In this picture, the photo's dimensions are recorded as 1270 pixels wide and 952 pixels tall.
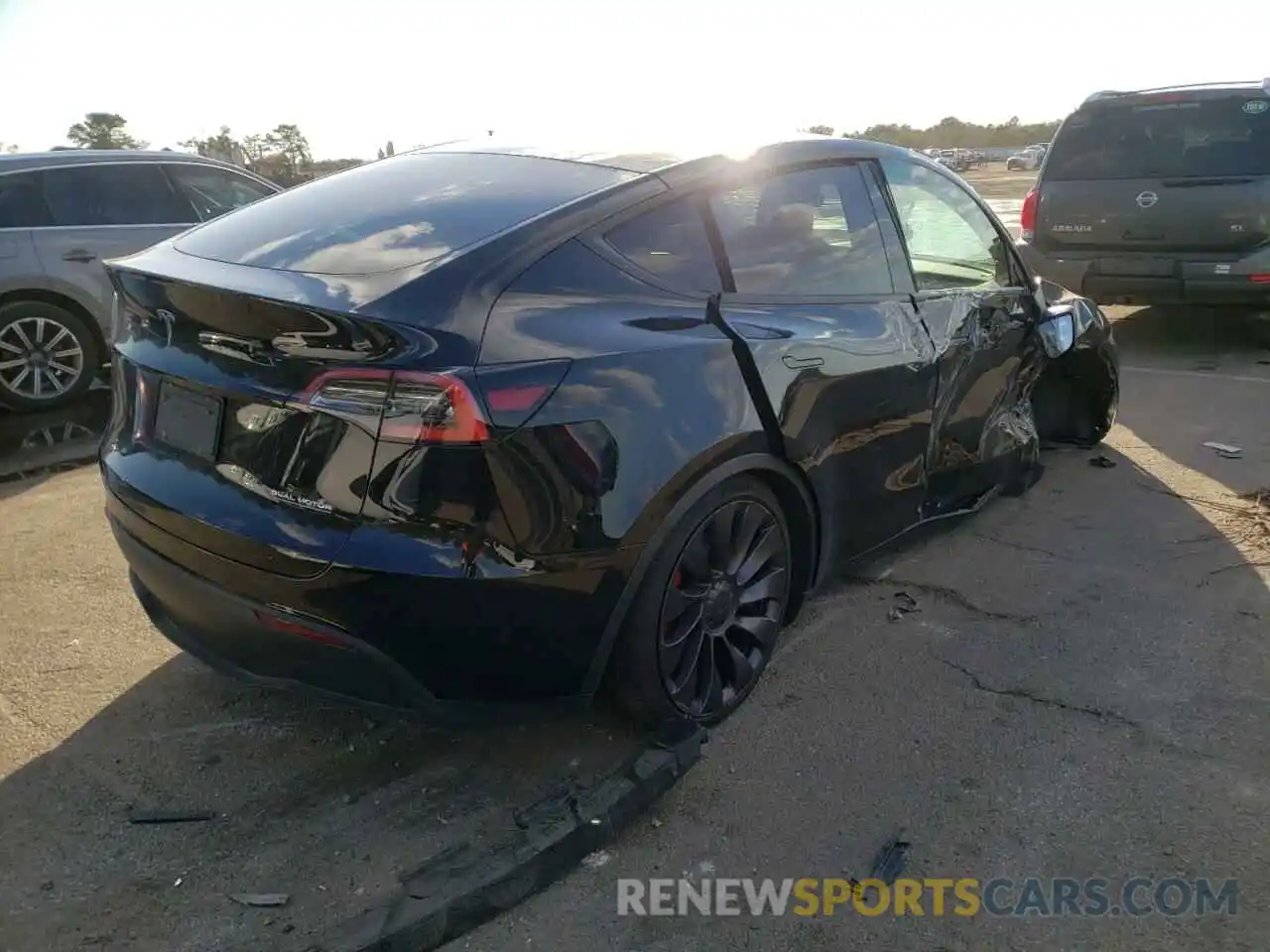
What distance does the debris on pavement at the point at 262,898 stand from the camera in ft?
7.71

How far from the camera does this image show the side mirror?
4605mm

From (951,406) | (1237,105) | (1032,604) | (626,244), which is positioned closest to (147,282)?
(626,244)

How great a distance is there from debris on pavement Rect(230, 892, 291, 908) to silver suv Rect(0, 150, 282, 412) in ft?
17.8

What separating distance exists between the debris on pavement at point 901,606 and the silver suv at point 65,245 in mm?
5476

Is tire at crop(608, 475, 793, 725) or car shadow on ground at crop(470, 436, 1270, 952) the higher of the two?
tire at crop(608, 475, 793, 725)

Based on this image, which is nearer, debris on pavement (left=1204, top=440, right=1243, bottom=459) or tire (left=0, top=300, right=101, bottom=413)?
debris on pavement (left=1204, top=440, right=1243, bottom=459)

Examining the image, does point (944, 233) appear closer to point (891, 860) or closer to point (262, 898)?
point (891, 860)

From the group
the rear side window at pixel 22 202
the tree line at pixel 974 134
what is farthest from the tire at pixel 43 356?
the tree line at pixel 974 134

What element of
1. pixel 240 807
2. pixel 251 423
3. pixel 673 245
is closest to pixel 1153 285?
pixel 673 245

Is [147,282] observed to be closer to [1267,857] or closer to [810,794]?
[810,794]

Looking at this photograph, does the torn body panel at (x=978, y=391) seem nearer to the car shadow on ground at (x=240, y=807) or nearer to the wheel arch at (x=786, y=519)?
the wheel arch at (x=786, y=519)

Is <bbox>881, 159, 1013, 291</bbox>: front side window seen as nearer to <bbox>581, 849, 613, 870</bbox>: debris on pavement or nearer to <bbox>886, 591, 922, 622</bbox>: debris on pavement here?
<bbox>886, 591, 922, 622</bbox>: debris on pavement

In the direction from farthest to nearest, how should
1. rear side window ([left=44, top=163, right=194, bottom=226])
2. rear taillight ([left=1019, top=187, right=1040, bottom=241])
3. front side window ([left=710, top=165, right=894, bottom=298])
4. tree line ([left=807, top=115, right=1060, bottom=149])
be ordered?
tree line ([left=807, top=115, right=1060, bottom=149])
rear taillight ([left=1019, top=187, right=1040, bottom=241])
rear side window ([left=44, top=163, right=194, bottom=226])
front side window ([left=710, top=165, right=894, bottom=298])
